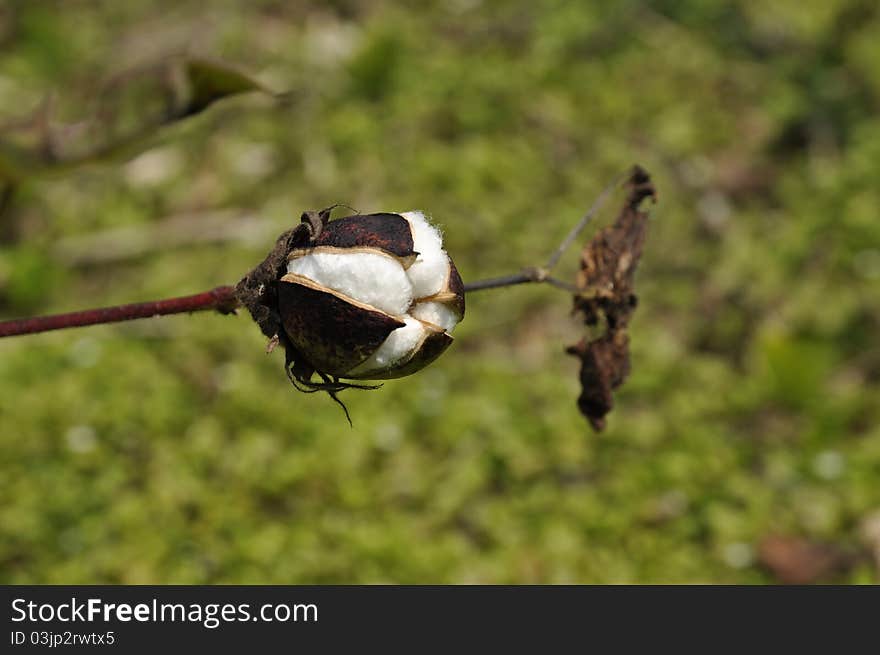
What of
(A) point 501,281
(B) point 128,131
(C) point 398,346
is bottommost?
(C) point 398,346

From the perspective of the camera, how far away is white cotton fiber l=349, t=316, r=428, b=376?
0.69 meters

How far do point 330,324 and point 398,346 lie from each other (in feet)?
0.15

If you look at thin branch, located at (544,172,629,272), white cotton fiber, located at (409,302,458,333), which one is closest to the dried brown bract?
thin branch, located at (544,172,629,272)

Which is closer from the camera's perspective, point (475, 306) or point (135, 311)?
point (135, 311)

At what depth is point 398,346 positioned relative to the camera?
0.69 m

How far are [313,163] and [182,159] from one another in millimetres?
275

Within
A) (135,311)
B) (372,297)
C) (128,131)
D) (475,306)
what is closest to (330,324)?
(372,297)

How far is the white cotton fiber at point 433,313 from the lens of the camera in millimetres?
701

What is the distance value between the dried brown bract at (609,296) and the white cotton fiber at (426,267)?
0.82ft

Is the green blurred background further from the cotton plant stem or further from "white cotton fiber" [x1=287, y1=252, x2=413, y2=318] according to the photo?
"white cotton fiber" [x1=287, y1=252, x2=413, y2=318]

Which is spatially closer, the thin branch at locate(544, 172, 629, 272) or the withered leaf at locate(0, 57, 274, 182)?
the thin branch at locate(544, 172, 629, 272)

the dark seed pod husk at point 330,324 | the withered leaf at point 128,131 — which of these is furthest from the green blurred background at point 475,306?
the dark seed pod husk at point 330,324

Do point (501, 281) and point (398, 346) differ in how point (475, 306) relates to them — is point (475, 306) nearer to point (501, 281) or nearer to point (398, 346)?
point (501, 281)

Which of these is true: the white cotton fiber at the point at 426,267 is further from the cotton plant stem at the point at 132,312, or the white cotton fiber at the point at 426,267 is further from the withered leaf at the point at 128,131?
the withered leaf at the point at 128,131
